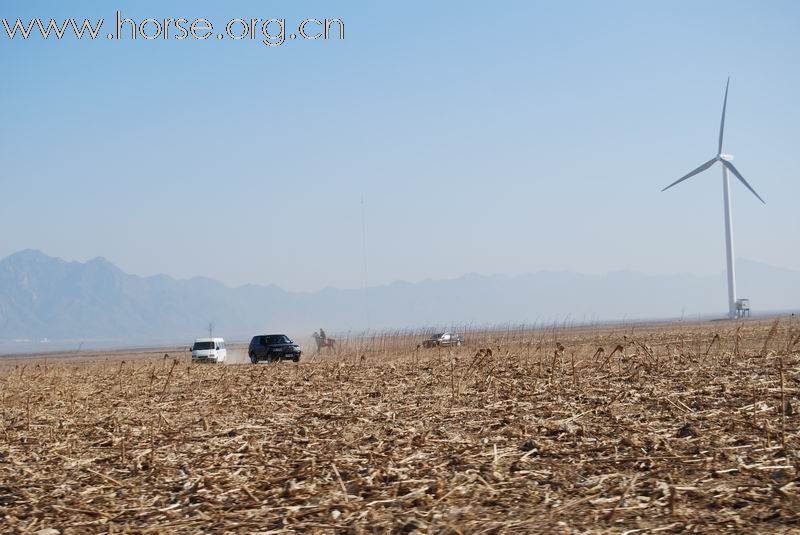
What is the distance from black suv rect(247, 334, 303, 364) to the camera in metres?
44.5

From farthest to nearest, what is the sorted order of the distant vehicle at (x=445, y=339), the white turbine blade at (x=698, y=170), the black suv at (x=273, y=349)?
1. the white turbine blade at (x=698, y=170)
2. the distant vehicle at (x=445, y=339)
3. the black suv at (x=273, y=349)

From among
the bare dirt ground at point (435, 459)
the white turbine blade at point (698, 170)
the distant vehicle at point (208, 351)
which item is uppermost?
the white turbine blade at point (698, 170)

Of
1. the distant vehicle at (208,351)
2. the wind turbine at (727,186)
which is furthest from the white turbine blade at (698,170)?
the distant vehicle at (208,351)

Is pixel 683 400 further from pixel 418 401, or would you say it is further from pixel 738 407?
pixel 418 401

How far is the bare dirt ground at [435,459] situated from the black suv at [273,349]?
2635cm

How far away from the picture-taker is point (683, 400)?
A: 13781mm

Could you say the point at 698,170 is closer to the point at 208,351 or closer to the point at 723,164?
the point at 723,164

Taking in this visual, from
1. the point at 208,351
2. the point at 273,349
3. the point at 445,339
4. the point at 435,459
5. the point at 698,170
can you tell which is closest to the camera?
→ the point at 435,459

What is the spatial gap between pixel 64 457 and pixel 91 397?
30.8 ft

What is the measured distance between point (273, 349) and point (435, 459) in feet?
A: 117

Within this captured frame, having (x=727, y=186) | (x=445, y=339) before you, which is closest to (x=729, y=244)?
(x=727, y=186)

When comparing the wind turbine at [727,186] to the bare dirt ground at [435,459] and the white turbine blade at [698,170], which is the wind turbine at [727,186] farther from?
the bare dirt ground at [435,459]

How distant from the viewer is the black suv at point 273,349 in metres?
44.5

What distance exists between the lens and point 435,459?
1019cm
